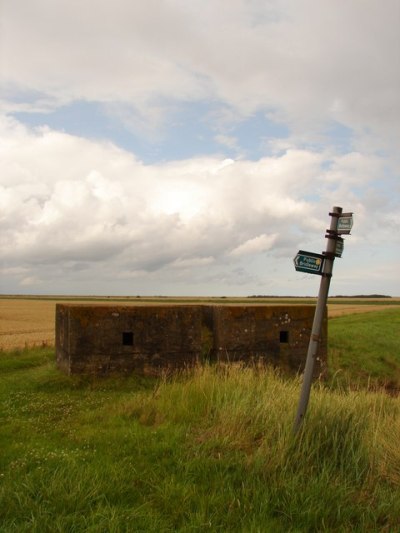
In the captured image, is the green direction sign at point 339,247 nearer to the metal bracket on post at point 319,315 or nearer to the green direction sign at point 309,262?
the metal bracket on post at point 319,315

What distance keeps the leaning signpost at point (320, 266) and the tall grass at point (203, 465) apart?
30 cm

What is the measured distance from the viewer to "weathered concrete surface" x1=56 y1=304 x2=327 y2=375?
27.8 ft

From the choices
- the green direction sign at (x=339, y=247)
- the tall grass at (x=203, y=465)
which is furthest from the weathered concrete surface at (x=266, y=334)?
the green direction sign at (x=339, y=247)

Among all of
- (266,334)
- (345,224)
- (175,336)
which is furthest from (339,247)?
(266,334)

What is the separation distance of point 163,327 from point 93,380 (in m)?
1.48

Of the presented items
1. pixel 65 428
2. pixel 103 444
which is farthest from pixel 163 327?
pixel 103 444

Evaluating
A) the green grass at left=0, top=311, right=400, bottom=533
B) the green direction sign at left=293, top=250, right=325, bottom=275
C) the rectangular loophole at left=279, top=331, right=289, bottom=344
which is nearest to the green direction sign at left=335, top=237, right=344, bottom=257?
the green direction sign at left=293, top=250, right=325, bottom=275

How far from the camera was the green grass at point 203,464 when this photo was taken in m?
3.50

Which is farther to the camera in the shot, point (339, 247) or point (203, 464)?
point (339, 247)

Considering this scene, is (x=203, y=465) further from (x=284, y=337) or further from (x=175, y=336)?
(x=284, y=337)

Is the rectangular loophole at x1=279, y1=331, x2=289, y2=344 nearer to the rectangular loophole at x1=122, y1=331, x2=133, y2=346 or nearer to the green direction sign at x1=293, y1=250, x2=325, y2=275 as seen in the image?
the rectangular loophole at x1=122, y1=331, x2=133, y2=346

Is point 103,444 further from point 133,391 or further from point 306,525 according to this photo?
point 133,391

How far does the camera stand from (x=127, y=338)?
876 centimetres

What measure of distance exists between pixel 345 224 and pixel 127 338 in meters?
5.06
